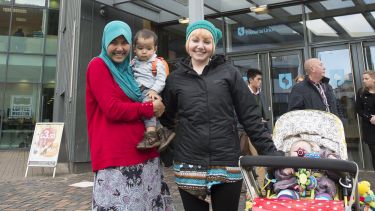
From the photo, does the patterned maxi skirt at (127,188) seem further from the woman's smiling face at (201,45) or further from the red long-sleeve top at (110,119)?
the woman's smiling face at (201,45)

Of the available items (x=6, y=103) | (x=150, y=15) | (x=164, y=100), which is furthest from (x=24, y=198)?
(x=6, y=103)

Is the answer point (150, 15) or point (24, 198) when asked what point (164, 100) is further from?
point (150, 15)

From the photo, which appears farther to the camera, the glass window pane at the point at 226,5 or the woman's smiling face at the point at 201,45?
the glass window pane at the point at 226,5

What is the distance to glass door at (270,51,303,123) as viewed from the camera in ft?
31.3

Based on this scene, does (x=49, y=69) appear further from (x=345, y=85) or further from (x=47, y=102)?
(x=345, y=85)

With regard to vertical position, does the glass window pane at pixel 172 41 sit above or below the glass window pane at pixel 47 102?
above

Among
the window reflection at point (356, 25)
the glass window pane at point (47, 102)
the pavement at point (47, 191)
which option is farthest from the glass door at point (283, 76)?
the glass window pane at point (47, 102)

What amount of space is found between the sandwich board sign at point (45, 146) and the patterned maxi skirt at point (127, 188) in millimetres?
6694

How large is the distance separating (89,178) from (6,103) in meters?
12.3

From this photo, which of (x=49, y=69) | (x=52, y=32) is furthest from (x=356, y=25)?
(x=52, y=32)

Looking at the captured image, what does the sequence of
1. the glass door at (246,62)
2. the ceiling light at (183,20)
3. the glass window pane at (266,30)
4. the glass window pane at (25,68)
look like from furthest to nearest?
the glass window pane at (25,68) < the ceiling light at (183,20) < the glass door at (246,62) < the glass window pane at (266,30)

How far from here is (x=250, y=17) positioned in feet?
34.2

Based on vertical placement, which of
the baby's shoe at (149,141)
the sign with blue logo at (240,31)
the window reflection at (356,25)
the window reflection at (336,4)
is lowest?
the baby's shoe at (149,141)

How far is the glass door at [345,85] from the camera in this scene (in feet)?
28.0
